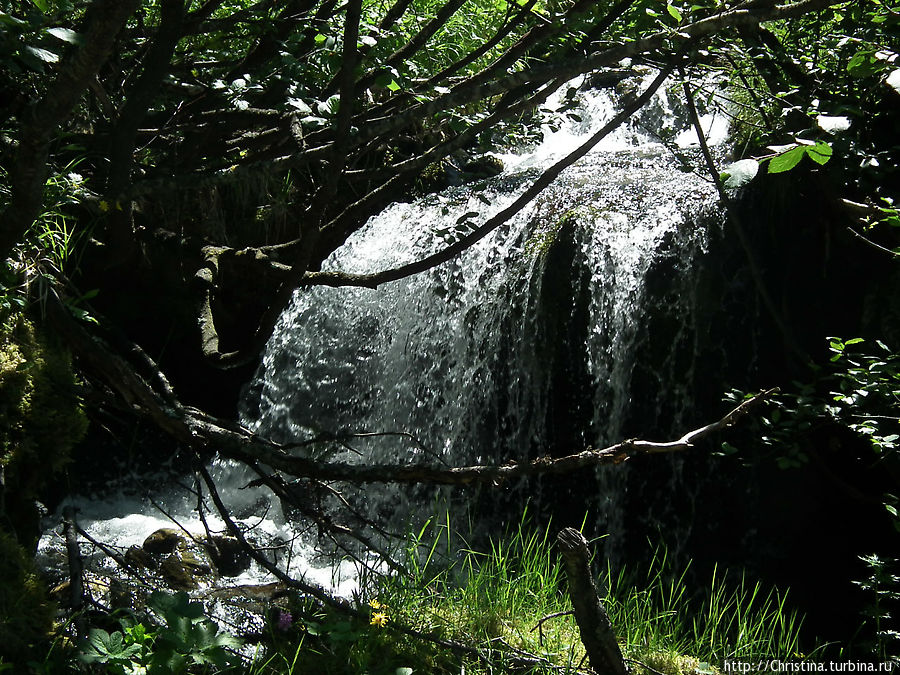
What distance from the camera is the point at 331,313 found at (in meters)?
6.77

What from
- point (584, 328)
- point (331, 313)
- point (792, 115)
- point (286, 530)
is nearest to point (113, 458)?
point (286, 530)

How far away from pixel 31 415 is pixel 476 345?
403 cm

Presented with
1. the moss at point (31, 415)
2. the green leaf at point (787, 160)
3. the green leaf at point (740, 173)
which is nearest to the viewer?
the green leaf at point (787, 160)

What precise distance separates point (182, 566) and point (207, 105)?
300 cm

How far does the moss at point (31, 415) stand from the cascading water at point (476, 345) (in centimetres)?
296

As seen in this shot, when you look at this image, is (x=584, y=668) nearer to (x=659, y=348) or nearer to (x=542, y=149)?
(x=659, y=348)

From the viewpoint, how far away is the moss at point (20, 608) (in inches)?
82.9

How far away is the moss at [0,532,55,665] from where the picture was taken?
6.91 feet

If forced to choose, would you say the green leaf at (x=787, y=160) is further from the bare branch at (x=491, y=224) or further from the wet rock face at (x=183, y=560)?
the wet rock face at (x=183, y=560)

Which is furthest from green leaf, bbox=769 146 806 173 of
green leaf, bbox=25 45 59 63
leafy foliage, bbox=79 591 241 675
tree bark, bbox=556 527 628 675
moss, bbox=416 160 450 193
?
moss, bbox=416 160 450 193

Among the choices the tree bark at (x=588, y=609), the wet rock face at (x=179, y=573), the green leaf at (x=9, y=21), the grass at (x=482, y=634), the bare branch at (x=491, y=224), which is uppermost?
the green leaf at (x=9, y=21)

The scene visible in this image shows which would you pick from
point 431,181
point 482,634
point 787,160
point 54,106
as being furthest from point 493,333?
point 787,160

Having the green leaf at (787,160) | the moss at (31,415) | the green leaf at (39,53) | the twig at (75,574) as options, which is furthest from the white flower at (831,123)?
the moss at (31,415)

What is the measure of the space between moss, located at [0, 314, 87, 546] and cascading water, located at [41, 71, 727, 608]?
296 centimetres
